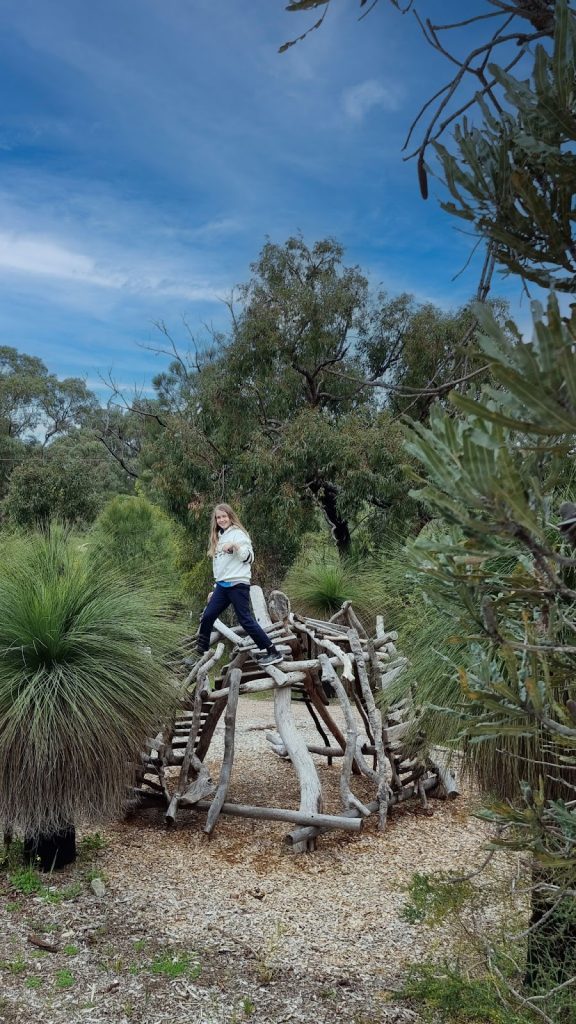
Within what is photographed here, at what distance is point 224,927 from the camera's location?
3727 mm

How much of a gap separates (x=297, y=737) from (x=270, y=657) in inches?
24.6

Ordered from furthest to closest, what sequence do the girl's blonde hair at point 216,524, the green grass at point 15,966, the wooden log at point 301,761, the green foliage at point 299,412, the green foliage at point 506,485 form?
the green foliage at point 299,412 → the girl's blonde hair at point 216,524 → the wooden log at point 301,761 → the green grass at point 15,966 → the green foliage at point 506,485

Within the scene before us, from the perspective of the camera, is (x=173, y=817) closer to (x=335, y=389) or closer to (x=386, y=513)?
(x=386, y=513)

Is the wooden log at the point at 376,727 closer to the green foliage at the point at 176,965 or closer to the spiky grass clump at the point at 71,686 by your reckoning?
the spiky grass clump at the point at 71,686

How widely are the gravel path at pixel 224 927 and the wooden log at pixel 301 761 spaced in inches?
12.3

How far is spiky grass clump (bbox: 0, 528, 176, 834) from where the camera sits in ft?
12.3

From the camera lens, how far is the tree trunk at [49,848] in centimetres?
414

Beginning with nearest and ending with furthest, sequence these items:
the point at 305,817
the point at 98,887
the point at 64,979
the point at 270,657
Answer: the point at 64,979
the point at 98,887
the point at 305,817
the point at 270,657

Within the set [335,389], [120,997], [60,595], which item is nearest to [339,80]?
[60,595]

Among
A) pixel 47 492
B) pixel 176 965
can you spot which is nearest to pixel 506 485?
pixel 176 965

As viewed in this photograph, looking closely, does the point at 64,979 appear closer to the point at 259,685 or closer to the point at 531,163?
the point at 259,685

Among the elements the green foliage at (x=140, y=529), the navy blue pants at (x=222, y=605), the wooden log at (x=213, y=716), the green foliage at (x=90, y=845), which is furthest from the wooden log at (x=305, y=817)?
the green foliage at (x=140, y=529)

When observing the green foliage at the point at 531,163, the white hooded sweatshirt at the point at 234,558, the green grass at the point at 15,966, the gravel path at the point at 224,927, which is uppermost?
the green foliage at the point at 531,163

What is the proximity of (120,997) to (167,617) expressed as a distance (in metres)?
2.12
